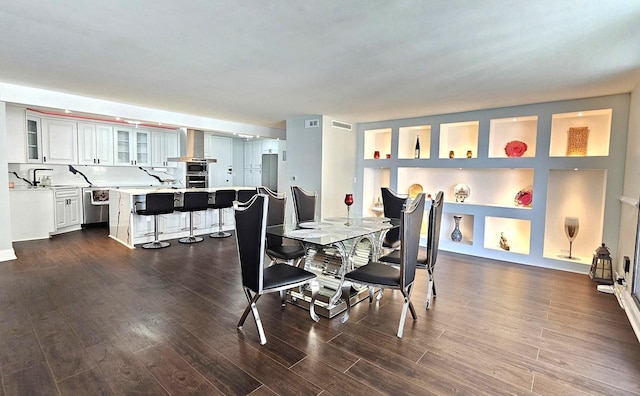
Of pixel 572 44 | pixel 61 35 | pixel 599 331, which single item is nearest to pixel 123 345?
pixel 61 35

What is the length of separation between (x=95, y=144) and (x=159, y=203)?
3.13 meters

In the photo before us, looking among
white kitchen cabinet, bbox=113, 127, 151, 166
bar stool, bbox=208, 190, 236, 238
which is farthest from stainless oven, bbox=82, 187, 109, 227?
bar stool, bbox=208, 190, 236, 238

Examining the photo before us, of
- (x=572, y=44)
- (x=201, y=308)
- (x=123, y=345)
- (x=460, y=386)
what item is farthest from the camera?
(x=201, y=308)

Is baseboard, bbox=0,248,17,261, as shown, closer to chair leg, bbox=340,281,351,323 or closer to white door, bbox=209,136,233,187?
chair leg, bbox=340,281,351,323

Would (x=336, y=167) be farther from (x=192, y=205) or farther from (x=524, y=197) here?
(x=524, y=197)

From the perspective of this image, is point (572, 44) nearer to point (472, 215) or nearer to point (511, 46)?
point (511, 46)

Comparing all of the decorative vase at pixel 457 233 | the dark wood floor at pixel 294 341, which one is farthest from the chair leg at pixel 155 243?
the decorative vase at pixel 457 233

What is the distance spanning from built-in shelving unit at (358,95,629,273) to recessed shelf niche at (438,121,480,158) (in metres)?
0.02

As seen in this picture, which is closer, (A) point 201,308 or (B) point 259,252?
(B) point 259,252

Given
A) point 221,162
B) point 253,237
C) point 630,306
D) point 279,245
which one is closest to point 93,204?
point 221,162

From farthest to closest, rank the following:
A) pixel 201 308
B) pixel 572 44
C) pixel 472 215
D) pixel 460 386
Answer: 1. pixel 472 215
2. pixel 201 308
3. pixel 572 44
4. pixel 460 386

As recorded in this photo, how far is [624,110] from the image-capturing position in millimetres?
3971

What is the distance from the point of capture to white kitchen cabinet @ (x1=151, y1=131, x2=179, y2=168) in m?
7.91

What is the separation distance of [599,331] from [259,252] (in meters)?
2.89
